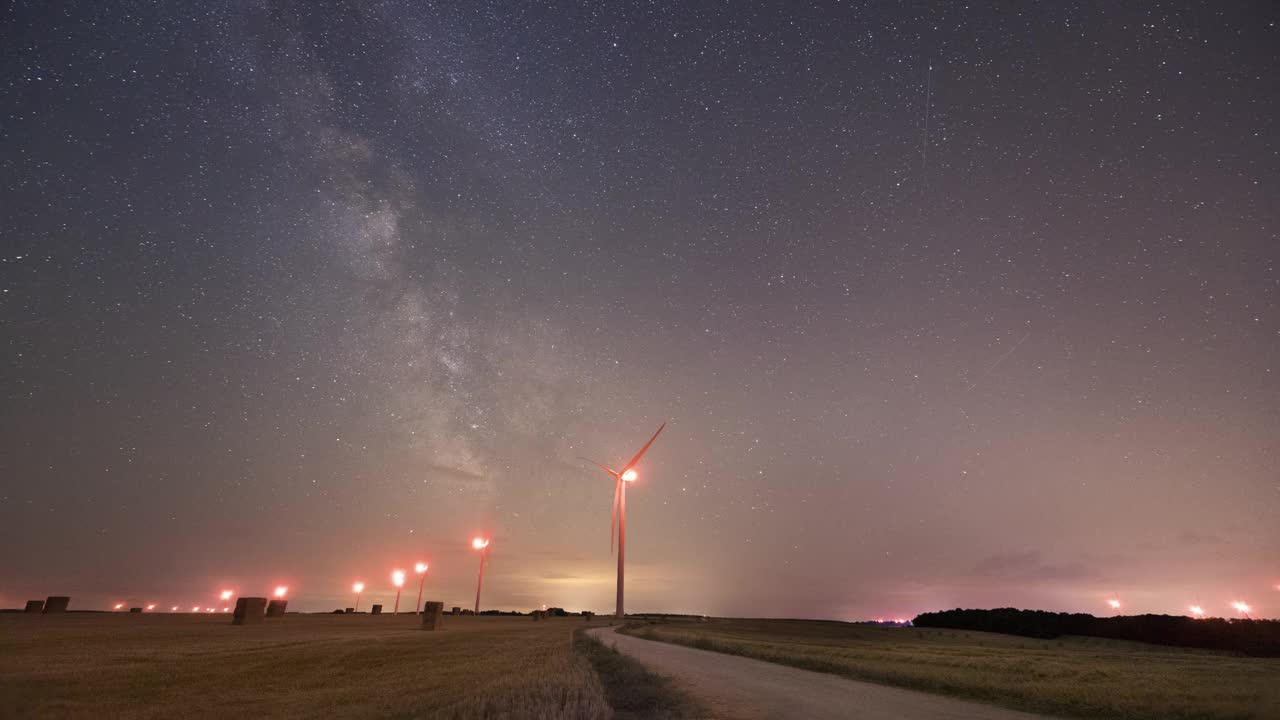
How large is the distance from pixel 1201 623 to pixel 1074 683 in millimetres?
96876

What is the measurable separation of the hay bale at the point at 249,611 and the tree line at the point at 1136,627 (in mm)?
84648

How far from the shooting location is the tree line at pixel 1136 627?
59969 millimetres

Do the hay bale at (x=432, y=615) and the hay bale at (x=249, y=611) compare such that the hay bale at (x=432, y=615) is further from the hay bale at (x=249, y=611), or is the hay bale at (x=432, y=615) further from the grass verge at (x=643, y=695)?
the grass verge at (x=643, y=695)

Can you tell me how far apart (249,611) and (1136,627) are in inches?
4761

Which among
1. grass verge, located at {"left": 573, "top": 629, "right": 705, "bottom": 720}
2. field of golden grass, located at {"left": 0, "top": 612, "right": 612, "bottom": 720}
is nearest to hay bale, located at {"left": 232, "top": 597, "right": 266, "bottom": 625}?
field of golden grass, located at {"left": 0, "top": 612, "right": 612, "bottom": 720}

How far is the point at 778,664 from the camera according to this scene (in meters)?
18.6

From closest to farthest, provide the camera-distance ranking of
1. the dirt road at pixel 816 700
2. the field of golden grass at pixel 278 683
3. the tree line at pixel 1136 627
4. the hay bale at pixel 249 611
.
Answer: the field of golden grass at pixel 278 683, the dirt road at pixel 816 700, the hay bale at pixel 249 611, the tree line at pixel 1136 627

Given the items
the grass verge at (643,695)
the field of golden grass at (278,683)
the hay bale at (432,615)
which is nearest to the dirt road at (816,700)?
the grass verge at (643,695)

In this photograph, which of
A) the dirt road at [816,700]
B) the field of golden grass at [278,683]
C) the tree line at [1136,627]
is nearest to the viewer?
the field of golden grass at [278,683]

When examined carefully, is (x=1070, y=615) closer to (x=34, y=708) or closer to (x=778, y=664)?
(x=778, y=664)

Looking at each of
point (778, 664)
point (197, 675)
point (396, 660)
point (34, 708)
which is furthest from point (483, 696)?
point (778, 664)

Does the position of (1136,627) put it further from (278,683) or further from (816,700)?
(278,683)

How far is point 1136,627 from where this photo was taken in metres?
88.4

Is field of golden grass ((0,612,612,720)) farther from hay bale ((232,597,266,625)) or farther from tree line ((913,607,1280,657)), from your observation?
tree line ((913,607,1280,657))
